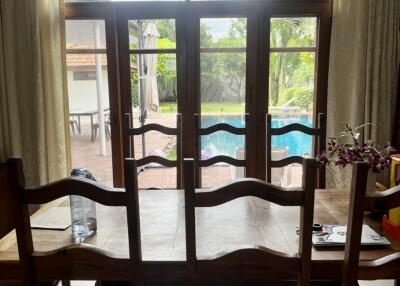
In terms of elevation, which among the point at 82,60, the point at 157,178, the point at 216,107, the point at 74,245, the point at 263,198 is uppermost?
the point at 82,60

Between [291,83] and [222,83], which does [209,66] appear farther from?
[291,83]

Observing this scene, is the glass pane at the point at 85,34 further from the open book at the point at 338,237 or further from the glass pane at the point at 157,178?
the open book at the point at 338,237

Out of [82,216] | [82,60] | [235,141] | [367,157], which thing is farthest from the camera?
[235,141]

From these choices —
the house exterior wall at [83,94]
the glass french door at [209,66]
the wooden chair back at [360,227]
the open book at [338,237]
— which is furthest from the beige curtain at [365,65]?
the wooden chair back at [360,227]

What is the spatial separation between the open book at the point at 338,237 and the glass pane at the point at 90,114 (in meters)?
2.43

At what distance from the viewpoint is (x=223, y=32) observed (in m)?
3.20

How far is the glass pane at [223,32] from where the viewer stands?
3.19 m

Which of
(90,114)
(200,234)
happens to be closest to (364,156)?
(200,234)

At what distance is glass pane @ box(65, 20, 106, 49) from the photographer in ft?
10.6

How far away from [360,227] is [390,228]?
19.5 inches

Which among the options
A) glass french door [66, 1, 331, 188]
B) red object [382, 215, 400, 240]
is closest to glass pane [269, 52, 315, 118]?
glass french door [66, 1, 331, 188]

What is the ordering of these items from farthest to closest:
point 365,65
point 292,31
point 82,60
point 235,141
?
point 235,141 < point 82,60 < point 292,31 < point 365,65

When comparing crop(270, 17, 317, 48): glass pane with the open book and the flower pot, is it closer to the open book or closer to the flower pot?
the flower pot

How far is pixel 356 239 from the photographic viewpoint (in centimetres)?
105
